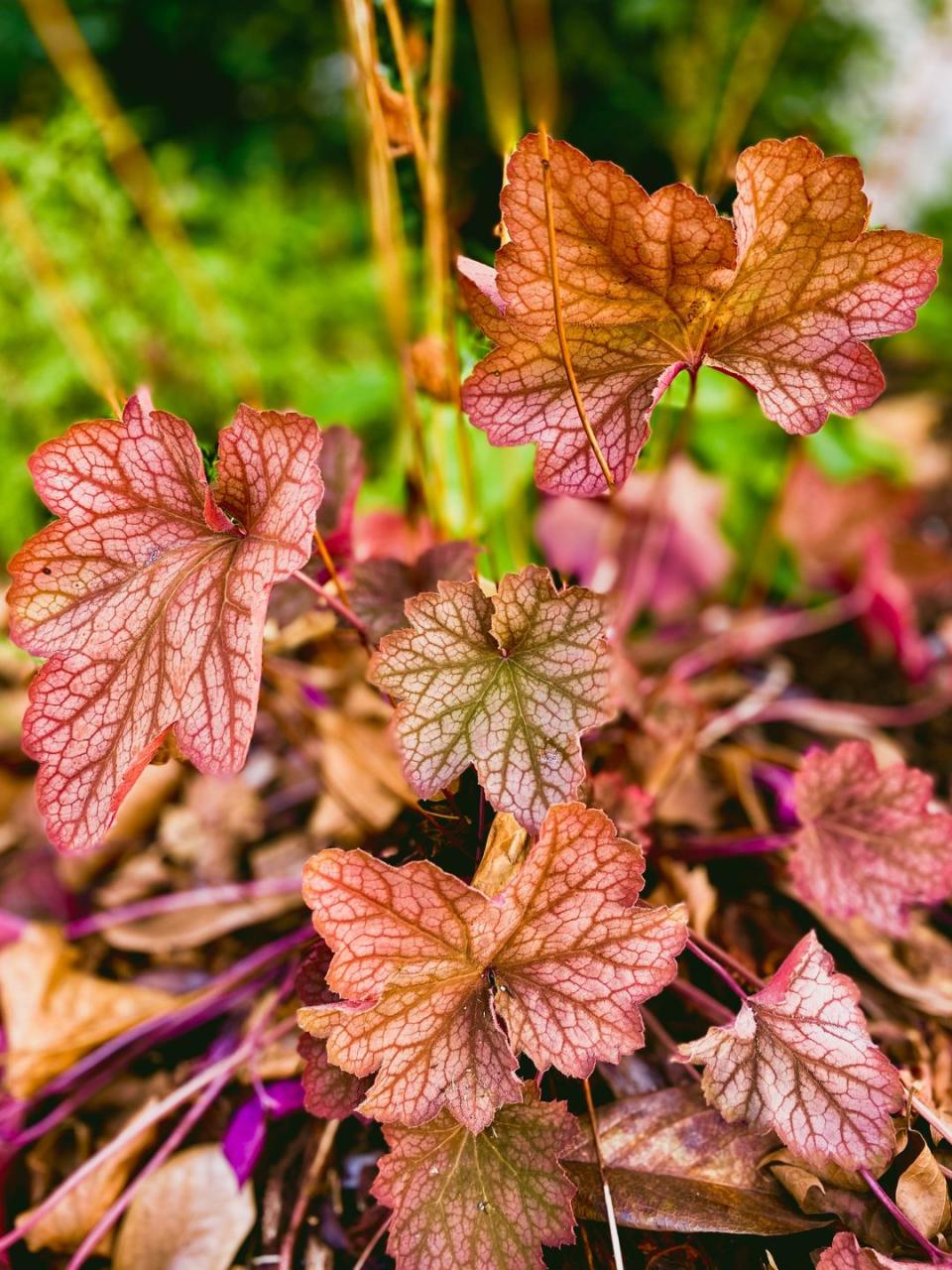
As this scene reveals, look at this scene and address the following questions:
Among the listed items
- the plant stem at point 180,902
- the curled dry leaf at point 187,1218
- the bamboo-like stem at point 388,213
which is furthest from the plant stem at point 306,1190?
the bamboo-like stem at point 388,213

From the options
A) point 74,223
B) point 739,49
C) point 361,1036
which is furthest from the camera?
point 739,49

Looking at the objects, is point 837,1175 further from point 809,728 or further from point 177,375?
point 177,375

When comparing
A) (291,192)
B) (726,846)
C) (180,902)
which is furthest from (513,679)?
(291,192)

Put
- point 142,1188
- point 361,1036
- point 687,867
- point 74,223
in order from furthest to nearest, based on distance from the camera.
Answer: point 74,223 → point 687,867 → point 142,1188 → point 361,1036

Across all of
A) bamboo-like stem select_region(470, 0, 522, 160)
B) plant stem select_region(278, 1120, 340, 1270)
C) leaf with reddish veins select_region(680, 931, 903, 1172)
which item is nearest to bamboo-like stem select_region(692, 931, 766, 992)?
leaf with reddish veins select_region(680, 931, 903, 1172)

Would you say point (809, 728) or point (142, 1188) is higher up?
point (809, 728)

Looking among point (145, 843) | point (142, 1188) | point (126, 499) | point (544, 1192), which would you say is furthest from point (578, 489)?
point (145, 843)

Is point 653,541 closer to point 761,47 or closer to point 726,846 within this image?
point 726,846

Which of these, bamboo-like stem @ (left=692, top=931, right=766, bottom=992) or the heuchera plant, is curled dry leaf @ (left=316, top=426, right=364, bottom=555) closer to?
the heuchera plant
